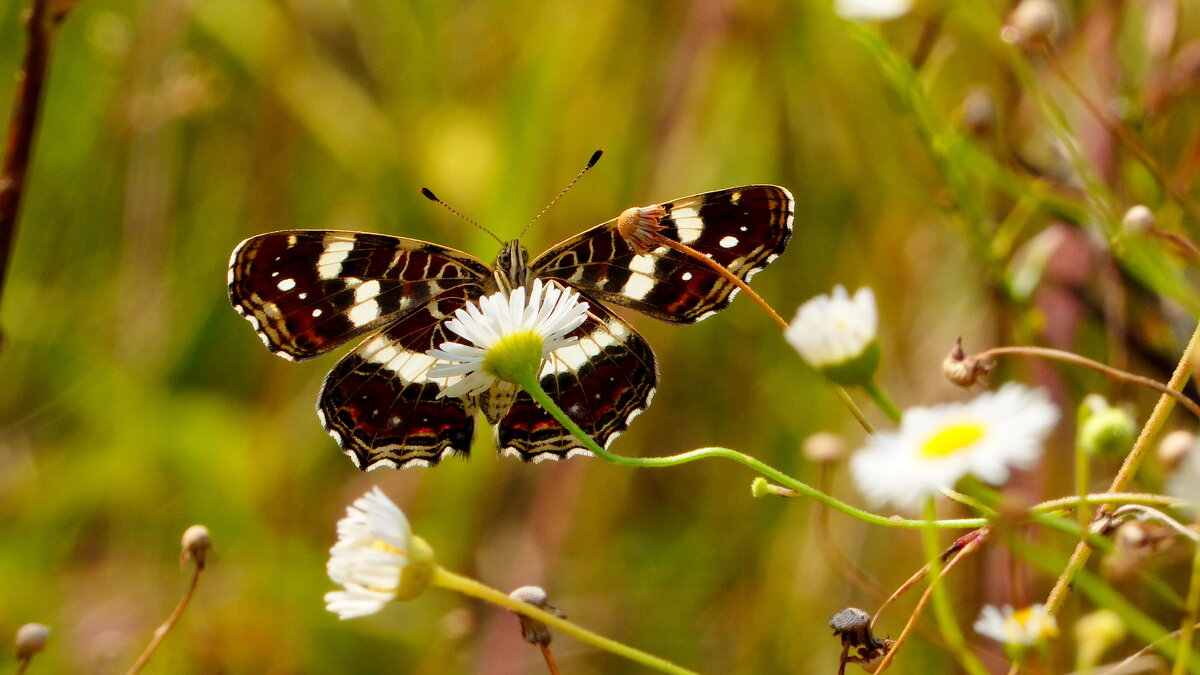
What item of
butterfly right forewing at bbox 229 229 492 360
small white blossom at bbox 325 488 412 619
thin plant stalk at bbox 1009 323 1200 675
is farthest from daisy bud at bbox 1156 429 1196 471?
butterfly right forewing at bbox 229 229 492 360

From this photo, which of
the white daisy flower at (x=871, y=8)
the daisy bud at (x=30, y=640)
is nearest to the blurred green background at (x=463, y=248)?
the white daisy flower at (x=871, y=8)

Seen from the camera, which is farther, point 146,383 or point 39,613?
point 146,383

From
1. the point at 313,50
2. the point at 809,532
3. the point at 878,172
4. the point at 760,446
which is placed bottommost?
the point at 809,532

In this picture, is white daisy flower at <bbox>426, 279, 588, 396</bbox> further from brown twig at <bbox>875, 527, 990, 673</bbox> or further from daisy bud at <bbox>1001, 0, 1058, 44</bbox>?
daisy bud at <bbox>1001, 0, 1058, 44</bbox>

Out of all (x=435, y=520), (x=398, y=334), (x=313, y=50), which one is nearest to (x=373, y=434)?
(x=398, y=334)

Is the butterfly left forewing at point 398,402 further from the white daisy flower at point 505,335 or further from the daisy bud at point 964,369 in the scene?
the daisy bud at point 964,369

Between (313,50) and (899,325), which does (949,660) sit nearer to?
(899,325)

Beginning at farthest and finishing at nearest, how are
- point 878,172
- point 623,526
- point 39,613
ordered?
point 623,526, point 878,172, point 39,613
